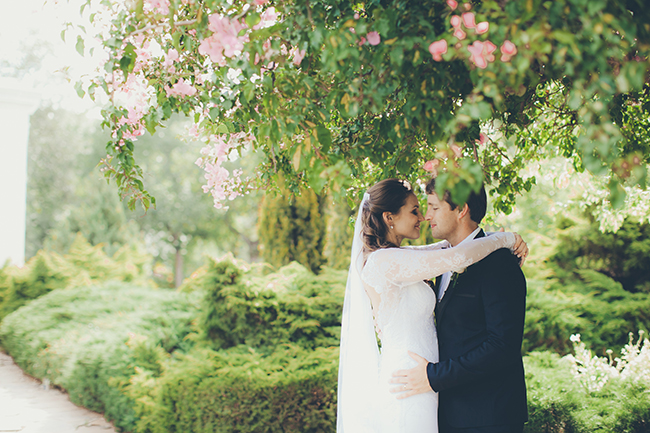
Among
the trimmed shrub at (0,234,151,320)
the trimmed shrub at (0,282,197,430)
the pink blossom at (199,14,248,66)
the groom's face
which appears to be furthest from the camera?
the trimmed shrub at (0,234,151,320)

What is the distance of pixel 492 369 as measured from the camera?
2.25m

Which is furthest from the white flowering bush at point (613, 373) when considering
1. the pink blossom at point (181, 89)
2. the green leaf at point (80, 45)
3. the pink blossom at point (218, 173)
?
the green leaf at point (80, 45)

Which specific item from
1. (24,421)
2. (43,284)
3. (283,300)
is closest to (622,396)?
(283,300)

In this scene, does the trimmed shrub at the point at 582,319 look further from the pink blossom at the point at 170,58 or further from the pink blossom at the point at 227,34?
the pink blossom at the point at 227,34

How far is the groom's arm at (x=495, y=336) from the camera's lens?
2.23 metres

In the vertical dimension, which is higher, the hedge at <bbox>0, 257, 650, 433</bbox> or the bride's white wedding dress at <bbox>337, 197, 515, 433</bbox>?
the bride's white wedding dress at <bbox>337, 197, 515, 433</bbox>

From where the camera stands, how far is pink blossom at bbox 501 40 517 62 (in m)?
1.32

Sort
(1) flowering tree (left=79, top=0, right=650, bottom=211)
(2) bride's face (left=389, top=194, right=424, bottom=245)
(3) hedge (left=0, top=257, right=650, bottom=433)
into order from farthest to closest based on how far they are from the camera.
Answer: (3) hedge (left=0, top=257, right=650, bottom=433)
(2) bride's face (left=389, top=194, right=424, bottom=245)
(1) flowering tree (left=79, top=0, right=650, bottom=211)

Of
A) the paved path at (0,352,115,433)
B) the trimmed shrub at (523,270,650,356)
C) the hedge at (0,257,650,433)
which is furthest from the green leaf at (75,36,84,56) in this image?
the trimmed shrub at (523,270,650,356)

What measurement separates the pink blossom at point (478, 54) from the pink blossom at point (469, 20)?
0.08 metres

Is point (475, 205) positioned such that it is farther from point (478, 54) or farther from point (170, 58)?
point (170, 58)

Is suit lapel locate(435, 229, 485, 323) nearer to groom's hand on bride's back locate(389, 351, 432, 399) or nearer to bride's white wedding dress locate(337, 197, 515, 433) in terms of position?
bride's white wedding dress locate(337, 197, 515, 433)

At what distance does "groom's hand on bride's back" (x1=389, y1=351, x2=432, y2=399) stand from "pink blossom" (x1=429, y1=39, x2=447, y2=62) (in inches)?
60.4

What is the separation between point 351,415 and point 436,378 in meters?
0.56
